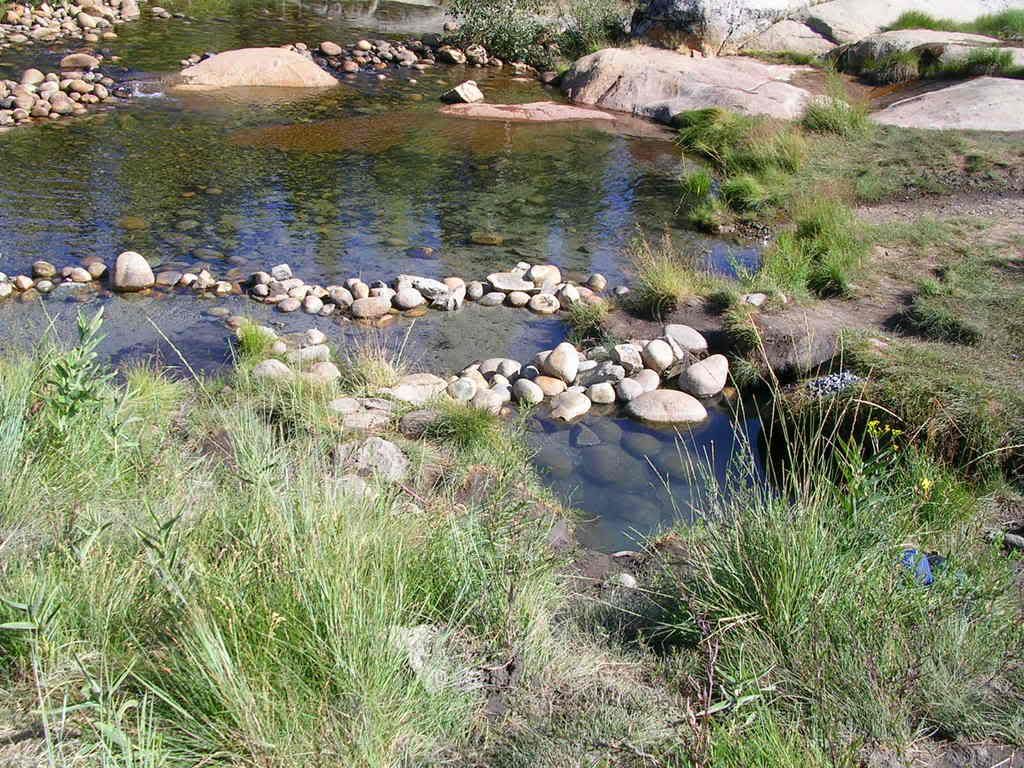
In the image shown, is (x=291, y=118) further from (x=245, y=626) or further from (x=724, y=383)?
(x=245, y=626)

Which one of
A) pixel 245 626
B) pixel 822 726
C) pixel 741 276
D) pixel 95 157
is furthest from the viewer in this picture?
pixel 95 157

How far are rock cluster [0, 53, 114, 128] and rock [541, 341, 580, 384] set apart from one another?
28.3 ft

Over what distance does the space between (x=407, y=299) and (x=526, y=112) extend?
749 cm

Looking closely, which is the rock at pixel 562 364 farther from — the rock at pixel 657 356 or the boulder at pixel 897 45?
the boulder at pixel 897 45

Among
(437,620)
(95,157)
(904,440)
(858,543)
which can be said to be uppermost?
(858,543)

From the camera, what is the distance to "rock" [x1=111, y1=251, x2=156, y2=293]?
25.8 feet

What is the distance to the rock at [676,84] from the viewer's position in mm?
13977

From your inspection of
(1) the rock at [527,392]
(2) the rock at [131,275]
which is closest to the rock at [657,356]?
(1) the rock at [527,392]

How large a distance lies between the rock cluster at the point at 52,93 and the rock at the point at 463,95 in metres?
4.98

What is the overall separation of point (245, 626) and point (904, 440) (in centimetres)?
414

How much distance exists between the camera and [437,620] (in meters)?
3.06

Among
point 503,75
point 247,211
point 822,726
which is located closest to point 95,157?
point 247,211

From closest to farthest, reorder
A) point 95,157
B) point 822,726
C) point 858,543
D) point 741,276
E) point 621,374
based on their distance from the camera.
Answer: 1. point 822,726
2. point 858,543
3. point 621,374
4. point 741,276
5. point 95,157

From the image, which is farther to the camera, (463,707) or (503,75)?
(503,75)
